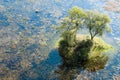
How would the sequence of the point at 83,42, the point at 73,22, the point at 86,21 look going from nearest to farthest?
the point at 73,22, the point at 86,21, the point at 83,42

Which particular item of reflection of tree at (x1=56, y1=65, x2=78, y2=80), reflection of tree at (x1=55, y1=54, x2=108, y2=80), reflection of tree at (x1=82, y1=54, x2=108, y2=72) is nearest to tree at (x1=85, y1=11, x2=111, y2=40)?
reflection of tree at (x1=82, y1=54, x2=108, y2=72)

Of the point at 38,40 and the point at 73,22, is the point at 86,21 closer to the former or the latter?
the point at 73,22

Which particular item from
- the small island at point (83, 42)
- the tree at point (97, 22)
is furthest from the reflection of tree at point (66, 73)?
the tree at point (97, 22)

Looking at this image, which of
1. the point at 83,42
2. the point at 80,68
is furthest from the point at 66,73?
the point at 83,42

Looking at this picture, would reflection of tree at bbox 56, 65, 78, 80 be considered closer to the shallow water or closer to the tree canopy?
the shallow water

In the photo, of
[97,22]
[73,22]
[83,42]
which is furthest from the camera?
[83,42]
